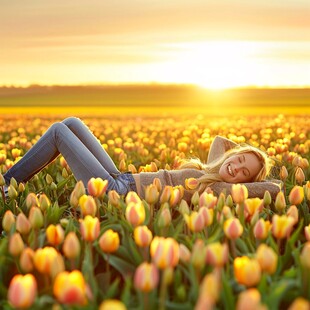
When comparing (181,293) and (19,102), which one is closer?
(181,293)

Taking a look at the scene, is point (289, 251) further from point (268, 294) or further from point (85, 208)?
point (85, 208)

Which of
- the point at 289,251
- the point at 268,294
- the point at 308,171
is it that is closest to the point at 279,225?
the point at 289,251

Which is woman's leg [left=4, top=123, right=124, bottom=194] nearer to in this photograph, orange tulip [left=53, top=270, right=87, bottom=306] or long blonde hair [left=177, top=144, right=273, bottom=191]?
long blonde hair [left=177, top=144, right=273, bottom=191]

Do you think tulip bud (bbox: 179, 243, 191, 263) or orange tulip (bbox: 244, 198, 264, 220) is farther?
orange tulip (bbox: 244, 198, 264, 220)

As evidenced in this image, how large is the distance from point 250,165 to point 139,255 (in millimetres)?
2814

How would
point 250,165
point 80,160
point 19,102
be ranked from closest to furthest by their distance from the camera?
1. point 250,165
2. point 80,160
3. point 19,102

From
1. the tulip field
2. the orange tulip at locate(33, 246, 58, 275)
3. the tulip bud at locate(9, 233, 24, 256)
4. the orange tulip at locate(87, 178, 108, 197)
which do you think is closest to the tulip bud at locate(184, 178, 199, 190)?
the tulip field

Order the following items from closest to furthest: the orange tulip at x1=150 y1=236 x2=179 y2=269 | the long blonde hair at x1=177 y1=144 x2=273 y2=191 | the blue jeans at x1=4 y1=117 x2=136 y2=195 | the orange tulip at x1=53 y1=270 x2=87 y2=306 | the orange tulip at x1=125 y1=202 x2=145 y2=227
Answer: the orange tulip at x1=53 y1=270 x2=87 y2=306
the orange tulip at x1=150 y1=236 x2=179 y2=269
the orange tulip at x1=125 y1=202 x2=145 y2=227
the long blonde hair at x1=177 y1=144 x2=273 y2=191
the blue jeans at x1=4 y1=117 x2=136 y2=195

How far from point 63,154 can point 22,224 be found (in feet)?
10.0

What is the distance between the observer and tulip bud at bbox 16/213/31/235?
11.7 ft

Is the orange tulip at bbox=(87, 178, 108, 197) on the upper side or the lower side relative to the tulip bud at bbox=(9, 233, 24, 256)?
upper

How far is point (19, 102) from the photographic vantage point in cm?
6053

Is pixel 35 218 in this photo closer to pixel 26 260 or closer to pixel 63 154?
pixel 26 260

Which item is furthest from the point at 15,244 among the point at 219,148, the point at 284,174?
the point at 219,148
